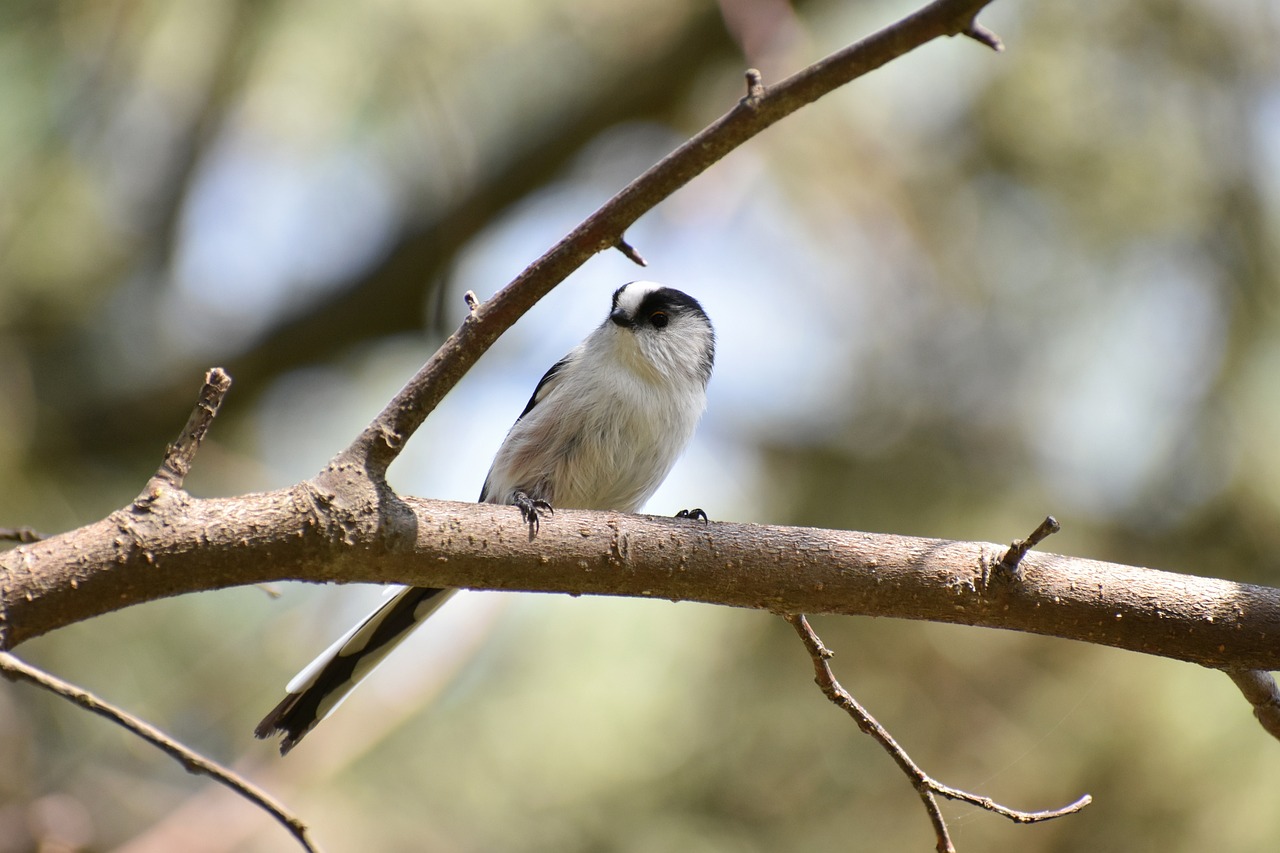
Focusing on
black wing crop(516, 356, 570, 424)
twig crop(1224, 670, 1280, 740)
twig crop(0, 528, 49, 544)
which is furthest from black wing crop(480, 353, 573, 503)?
Result: twig crop(1224, 670, 1280, 740)

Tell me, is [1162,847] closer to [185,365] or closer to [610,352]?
[610,352]

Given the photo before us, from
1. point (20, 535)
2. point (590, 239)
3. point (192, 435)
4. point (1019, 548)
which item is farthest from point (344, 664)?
point (1019, 548)

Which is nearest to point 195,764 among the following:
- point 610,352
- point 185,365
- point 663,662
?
point 610,352

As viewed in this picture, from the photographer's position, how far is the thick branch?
1652 millimetres

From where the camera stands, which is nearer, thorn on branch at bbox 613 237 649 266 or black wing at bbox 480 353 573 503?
thorn on branch at bbox 613 237 649 266

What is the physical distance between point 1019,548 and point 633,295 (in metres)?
1.89

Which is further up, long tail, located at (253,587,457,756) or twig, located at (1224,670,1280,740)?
long tail, located at (253,587,457,756)

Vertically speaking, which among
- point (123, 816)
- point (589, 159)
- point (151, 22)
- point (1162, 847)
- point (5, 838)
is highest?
point (151, 22)

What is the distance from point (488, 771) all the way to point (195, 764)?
264 centimetres

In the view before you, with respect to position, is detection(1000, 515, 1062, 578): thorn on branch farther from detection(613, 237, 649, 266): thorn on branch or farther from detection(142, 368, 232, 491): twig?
detection(142, 368, 232, 491): twig

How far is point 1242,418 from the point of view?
11.2ft

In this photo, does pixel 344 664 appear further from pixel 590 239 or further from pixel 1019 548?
pixel 1019 548

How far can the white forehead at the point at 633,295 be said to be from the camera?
3342 mm

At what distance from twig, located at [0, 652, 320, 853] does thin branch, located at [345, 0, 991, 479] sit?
0.45 m
